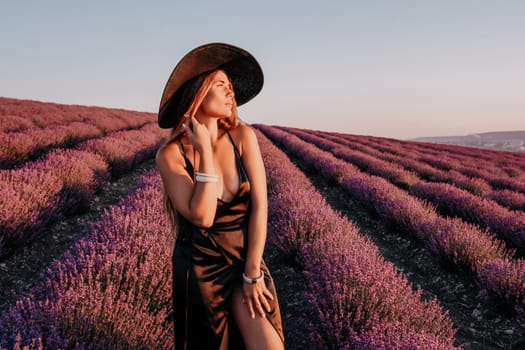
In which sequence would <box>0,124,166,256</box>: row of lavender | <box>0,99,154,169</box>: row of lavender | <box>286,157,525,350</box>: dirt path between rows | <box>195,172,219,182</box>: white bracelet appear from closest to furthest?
<box>195,172,219,182</box>: white bracelet < <box>286,157,525,350</box>: dirt path between rows < <box>0,124,166,256</box>: row of lavender < <box>0,99,154,169</box>: row of lavender

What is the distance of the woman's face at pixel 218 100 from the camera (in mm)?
1336

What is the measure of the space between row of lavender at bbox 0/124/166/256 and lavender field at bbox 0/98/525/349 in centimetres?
3

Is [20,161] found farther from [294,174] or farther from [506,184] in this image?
[506,184]

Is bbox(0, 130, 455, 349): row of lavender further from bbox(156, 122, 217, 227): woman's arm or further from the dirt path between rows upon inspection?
bbox(156, 122, 217, 227): woman's arm

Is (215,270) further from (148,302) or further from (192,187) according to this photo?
(148,302)

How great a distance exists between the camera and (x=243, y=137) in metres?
1.38

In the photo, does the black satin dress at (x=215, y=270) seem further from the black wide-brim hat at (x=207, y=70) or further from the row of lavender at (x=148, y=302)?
the row of lavender at (x=148, y=302)

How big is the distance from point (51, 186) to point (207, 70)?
4.53 metres

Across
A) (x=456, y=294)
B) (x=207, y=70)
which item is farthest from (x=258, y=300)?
(x=456, y=294)

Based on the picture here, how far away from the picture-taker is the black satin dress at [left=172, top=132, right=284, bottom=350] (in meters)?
1.31

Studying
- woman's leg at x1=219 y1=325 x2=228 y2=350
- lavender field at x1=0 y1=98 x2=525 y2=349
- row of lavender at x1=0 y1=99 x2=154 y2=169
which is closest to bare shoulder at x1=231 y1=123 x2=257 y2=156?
woman's leg at x1=219 y1=325 x2=228 y2=350

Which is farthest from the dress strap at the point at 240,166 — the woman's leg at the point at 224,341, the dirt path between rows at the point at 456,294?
the dirt path between rows at the point at 456,294

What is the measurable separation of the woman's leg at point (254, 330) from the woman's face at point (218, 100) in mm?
661

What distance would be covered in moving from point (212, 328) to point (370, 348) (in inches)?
38.3
